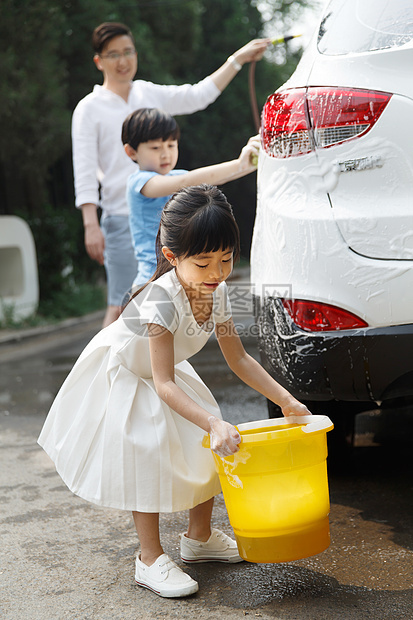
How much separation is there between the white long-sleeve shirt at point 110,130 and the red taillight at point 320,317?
6.39 feet

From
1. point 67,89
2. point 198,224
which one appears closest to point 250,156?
point 198,224

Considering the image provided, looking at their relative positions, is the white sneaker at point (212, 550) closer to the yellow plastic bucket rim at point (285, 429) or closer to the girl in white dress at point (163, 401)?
the girl in white dress at point (163, 401)

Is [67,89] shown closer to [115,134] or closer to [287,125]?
[115,134]

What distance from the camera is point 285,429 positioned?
6.67ft

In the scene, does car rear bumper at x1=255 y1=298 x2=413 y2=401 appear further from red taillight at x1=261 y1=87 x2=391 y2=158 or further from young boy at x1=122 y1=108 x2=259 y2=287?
young boy at x1=122 y1=108 x2=259 y2=287

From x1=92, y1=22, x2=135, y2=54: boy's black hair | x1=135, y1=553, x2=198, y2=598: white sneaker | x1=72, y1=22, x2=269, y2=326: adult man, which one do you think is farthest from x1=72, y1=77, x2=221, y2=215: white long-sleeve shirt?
x1=135, y1=553, x2=198, y2=598: white sneaker

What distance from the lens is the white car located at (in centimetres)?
222

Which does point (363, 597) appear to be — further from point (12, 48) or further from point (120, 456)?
point (12, 48)

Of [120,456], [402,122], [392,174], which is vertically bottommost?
[120,456]

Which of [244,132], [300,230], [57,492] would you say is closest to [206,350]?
[57,492]

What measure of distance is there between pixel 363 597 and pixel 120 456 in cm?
78

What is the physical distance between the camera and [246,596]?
7.06 feet

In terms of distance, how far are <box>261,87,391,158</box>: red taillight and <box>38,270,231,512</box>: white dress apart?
509 mm

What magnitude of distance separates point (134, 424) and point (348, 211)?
0.89 metres
